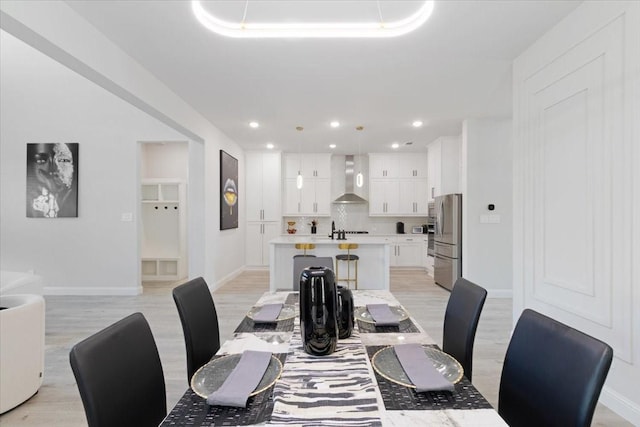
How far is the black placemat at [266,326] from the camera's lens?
150cm

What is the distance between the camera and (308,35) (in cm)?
129

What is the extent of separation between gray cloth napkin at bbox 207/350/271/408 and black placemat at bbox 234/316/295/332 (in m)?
0.29

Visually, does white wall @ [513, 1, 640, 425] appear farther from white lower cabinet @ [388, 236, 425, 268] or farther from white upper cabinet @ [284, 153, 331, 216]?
white upper cabinet @ [284, 153, 331, 216]

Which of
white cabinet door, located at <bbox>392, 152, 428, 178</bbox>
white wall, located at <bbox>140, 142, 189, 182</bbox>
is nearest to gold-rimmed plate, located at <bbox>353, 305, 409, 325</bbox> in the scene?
white wall, located at <bbox>140, 142, 189, 182</bbox>

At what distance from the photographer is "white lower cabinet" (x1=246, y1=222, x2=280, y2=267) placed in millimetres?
7082

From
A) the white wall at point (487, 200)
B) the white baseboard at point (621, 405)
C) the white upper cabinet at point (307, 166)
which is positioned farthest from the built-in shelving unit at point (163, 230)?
the white baseboard at point (621, 405)

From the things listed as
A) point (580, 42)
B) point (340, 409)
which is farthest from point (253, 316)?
point (580, 42)

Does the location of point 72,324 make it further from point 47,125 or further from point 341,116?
point 341,116

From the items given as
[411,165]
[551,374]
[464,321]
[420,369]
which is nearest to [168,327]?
[464,321]

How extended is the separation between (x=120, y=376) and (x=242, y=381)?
39cm

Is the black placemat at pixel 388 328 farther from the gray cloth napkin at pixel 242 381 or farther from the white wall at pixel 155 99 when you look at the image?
the white wall at pixel 155 99

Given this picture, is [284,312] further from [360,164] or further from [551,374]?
[360,164]

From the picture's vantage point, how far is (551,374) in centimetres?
104

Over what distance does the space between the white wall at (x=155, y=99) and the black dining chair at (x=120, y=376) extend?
6.26 ft
